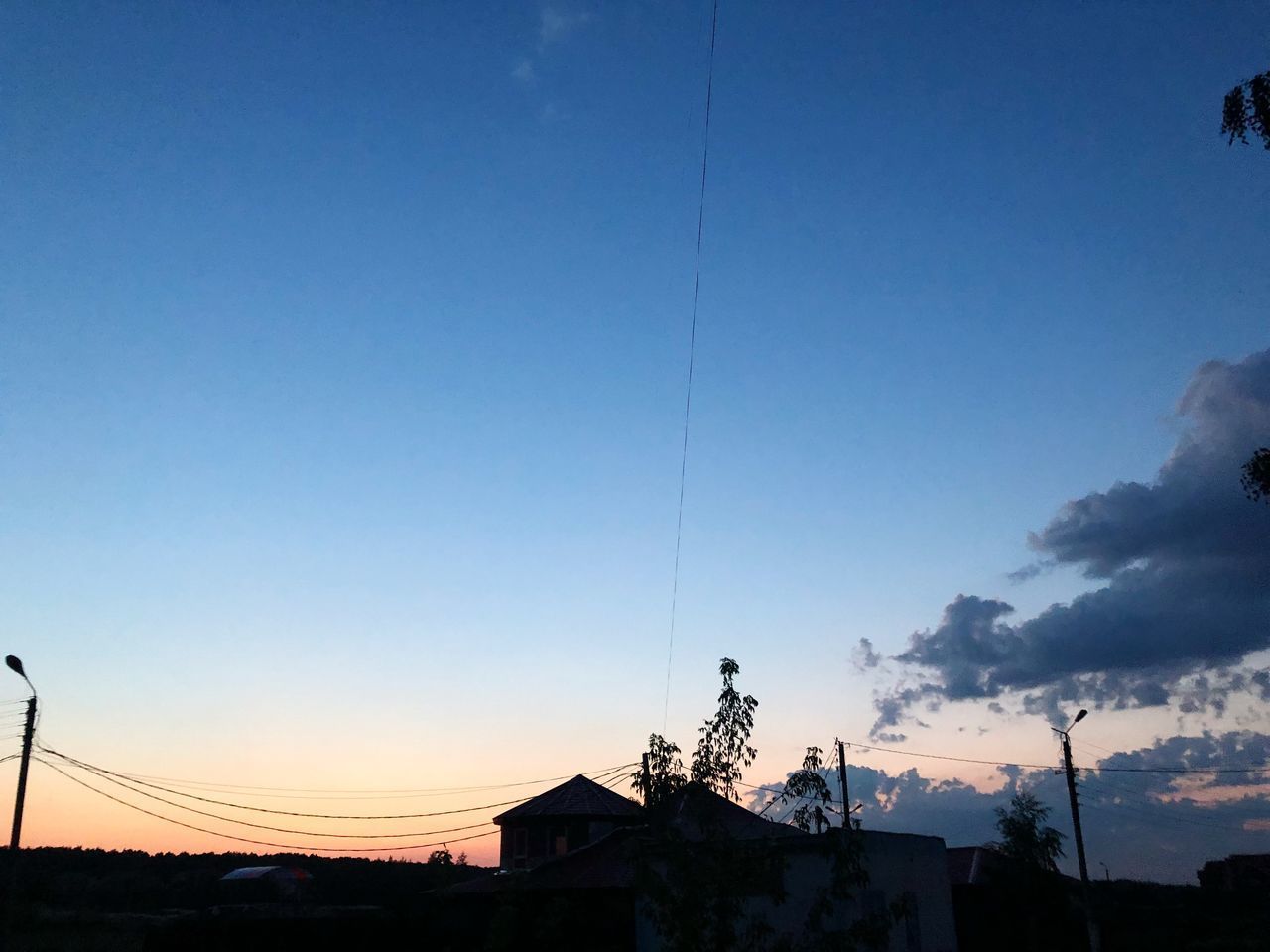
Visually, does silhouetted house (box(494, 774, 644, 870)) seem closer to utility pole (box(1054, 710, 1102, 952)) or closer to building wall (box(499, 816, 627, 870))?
building wall (box(499, 816, 627, 870))

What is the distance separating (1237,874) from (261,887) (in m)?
78.9

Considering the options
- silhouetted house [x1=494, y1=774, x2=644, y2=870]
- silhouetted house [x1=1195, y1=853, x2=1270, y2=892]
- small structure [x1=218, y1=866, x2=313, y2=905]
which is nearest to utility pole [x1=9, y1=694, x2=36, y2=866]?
silhouetted house [x1=494, y1=774, x2=644, y2=870]

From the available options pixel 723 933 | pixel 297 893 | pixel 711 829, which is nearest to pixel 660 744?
pixel 711 829

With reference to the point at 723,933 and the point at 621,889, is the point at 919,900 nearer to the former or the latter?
the point at 621,889

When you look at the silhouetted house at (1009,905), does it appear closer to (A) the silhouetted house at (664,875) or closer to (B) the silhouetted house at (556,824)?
(A) the silhouetted house at (664,875)

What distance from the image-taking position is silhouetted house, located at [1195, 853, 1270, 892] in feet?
253

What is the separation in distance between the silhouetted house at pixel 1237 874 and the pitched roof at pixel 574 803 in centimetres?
5881

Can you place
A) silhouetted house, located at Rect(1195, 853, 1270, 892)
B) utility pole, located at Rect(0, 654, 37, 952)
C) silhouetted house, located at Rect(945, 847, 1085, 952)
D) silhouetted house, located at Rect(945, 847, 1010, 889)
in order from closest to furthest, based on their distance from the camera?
utility pole, located at Rect(0, 654, 37, 952)
silhouetted house, located at Rect(945, 847, 1085, 952)
silhouetted house, located at Rect(945, 847, 1010, 889)
silhouetted house, located at Rect(1195, 853, 1270, 892)

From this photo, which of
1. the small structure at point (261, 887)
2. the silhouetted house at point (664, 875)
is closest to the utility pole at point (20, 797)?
the silhouetted house at point (664, 875)

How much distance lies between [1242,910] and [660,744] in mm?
69960

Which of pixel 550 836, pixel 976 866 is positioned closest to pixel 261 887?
pixel 550 836

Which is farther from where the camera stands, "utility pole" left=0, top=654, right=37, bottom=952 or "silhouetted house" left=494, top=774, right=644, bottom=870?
"silhouetted house" left=494, top=774, right=644, bottom=870

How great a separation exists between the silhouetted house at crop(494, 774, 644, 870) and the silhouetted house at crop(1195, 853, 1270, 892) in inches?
2346

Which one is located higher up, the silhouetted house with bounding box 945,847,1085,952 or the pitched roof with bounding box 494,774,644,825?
the pitched roof with bounding box 494,774,644,825
